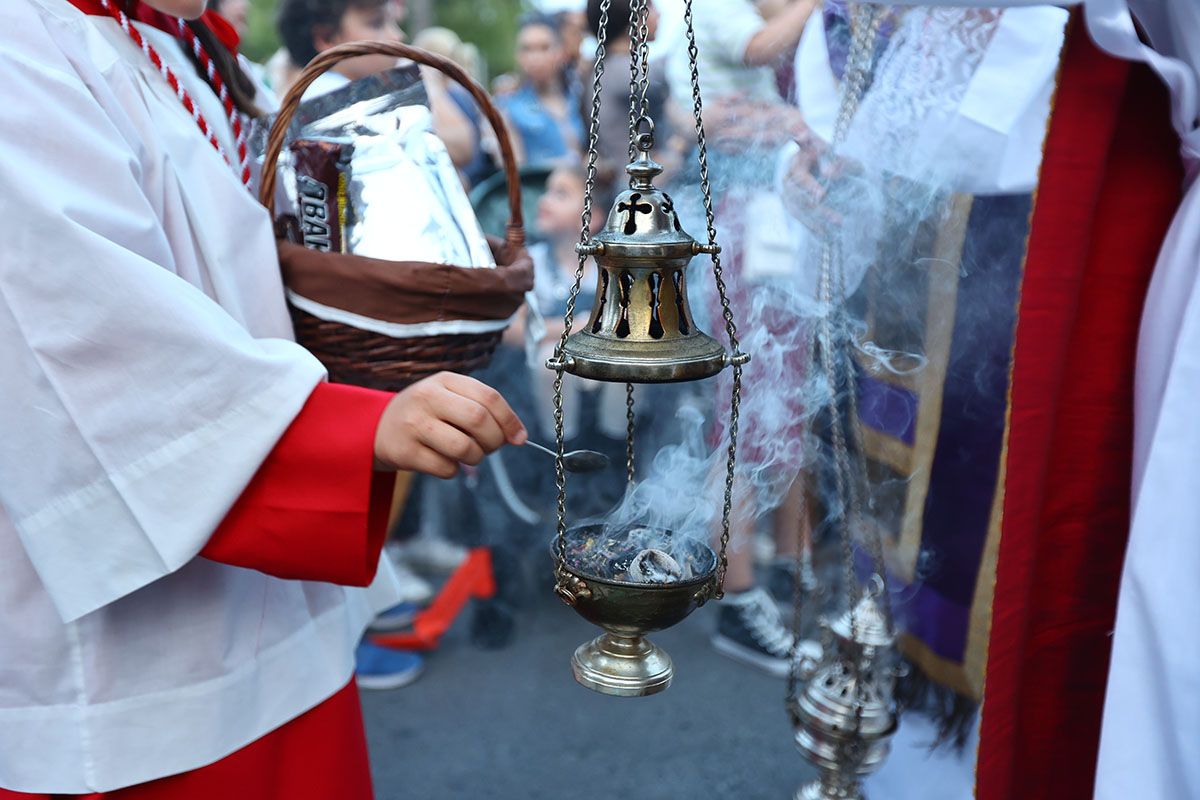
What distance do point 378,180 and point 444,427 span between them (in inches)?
19.6

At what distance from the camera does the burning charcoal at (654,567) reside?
4.01ft

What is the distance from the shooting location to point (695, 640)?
147 inches

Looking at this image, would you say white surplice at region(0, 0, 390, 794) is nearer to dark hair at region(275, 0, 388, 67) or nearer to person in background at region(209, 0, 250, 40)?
dark hair at region(275, 0, 388, 67)

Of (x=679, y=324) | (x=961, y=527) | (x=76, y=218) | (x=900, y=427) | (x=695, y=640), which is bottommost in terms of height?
(x=695, y=640)

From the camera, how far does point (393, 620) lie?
3775 millimetres

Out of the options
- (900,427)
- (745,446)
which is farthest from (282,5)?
(900,427)

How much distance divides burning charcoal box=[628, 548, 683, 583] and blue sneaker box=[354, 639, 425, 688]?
2.39 metres

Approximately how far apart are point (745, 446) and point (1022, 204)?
2.36 ft

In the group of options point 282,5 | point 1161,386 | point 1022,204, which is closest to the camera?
point 1161,386

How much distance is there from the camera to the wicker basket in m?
1.35

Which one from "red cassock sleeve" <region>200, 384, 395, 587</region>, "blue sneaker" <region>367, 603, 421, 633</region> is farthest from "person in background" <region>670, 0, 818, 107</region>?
"blue sneaker" <region>367, 603, 421, 633</region>

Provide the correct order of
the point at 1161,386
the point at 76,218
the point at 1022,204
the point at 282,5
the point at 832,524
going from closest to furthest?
1. the point at 76,218
2. the point at 1161,386
3. the point at 1022,204
4. the point at 832,524
5. the point at 282,5

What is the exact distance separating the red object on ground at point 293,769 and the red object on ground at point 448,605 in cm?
200

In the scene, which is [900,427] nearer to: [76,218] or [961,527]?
[961,527]
